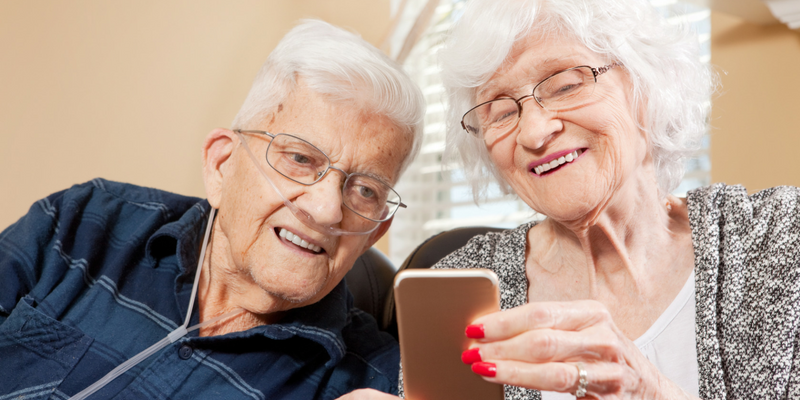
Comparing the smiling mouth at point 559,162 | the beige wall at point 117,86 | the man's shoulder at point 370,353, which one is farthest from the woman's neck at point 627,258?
the beige wall at point 117,86

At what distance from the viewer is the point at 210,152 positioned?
1428mm

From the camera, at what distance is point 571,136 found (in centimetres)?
119

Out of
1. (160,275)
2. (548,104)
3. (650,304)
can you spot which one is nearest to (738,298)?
(650,304)

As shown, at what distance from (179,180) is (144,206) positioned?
3.03ft

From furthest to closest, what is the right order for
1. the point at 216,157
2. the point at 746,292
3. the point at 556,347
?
the point at 216,157
the point at 746,292
the point at 556,347

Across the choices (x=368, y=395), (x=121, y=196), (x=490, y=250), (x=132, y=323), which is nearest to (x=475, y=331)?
(x=368, y=395)

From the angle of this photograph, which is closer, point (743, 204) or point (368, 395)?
point (368, 395)

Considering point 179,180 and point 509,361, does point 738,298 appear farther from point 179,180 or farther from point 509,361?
point 179,180

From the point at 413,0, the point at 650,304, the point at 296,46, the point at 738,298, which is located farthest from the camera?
the point at 413,0

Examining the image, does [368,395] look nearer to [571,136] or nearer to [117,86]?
[571,136]

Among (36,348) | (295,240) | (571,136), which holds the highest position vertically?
(571,136)

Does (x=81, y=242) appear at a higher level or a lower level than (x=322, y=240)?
lower

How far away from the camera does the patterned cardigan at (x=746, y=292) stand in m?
1.05

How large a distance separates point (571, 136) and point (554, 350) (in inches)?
21.3
